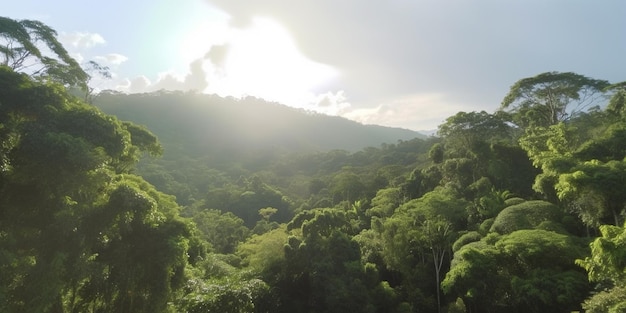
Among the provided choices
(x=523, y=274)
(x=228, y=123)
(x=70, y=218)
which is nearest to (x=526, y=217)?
(x=523, y=274)

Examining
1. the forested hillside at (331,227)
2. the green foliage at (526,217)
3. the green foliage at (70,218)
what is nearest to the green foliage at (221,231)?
the forested hillside at (331,227)

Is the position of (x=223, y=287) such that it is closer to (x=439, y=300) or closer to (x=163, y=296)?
(x=163, y=296)

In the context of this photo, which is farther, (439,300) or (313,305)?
(439,300)

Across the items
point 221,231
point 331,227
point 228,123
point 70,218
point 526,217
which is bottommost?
point 221,231

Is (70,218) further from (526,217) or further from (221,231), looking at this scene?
(221,231)

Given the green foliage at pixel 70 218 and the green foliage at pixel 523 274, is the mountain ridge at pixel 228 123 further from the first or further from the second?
the green foliage at pixel 523 274

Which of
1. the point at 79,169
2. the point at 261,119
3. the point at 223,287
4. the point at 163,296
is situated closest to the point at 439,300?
the point at 223,287

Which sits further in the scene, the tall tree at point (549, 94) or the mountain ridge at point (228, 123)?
the mountain ridge at point (228, 123)

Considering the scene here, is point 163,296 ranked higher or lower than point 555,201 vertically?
lower
